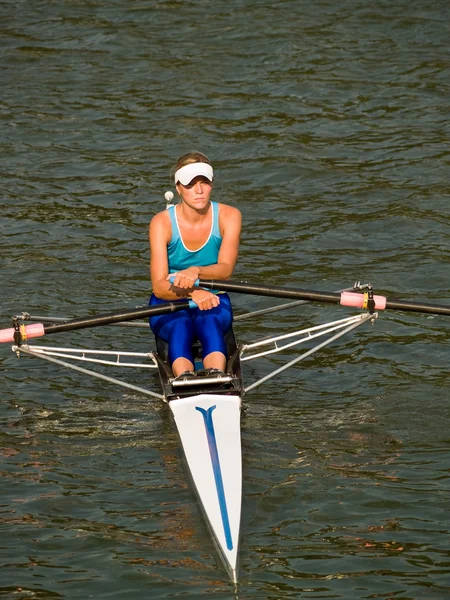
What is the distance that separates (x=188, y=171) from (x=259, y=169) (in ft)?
21.1

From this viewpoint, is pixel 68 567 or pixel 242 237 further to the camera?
pixel 242 237

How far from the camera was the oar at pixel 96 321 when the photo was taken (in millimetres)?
7869

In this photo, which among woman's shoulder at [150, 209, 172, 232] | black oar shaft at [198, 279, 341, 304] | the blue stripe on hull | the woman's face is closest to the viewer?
the blue stripe on hull

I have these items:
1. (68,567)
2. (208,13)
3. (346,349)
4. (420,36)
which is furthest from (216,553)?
(208,13)

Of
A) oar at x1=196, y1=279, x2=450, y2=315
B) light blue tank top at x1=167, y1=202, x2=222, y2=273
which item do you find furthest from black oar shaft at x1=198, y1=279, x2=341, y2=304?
light blue tank top at x1=167, y1=202, x2=222, y2=273

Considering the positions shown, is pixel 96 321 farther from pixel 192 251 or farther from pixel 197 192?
pixel 197 192

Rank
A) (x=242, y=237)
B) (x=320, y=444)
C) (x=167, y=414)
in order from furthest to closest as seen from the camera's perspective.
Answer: (x=242, y=237)
(x=167, y=414)
(x=320, y=444)

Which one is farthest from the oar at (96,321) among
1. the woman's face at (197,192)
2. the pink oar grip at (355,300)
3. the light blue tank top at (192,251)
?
the pink oar grip at (355,300)

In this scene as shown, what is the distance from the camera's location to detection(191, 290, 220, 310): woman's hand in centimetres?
789

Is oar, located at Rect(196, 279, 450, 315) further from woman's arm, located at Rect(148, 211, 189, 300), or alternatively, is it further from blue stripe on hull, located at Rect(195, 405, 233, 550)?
blue stripe on hull, located at Rect(195, 405, 233, 550)

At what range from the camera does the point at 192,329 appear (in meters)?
8.31

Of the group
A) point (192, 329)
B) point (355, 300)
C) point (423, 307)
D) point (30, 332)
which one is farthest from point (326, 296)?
point (30, 332)

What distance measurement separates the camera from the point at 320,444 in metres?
7.92

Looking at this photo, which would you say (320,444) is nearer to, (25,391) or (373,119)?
(25,391)
